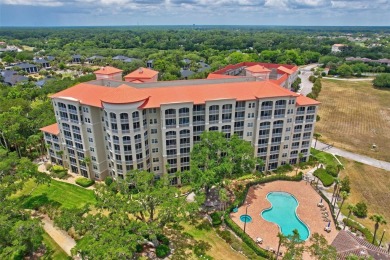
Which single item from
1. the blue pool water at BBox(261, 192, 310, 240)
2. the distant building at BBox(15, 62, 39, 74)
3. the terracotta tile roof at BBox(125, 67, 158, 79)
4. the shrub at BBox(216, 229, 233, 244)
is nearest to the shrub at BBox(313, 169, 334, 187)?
the blue pool water at BBox(261, 192, 310, 240)

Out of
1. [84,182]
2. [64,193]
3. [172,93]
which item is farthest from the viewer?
[84,182]

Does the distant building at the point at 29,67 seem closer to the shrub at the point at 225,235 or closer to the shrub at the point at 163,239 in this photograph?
the shrub at the point at 163,239

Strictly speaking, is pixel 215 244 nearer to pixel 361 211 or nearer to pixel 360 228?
pixel 360 228

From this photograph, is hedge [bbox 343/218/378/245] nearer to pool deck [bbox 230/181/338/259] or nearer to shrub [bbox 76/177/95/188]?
pool deck [bbox 230/181/338/259]

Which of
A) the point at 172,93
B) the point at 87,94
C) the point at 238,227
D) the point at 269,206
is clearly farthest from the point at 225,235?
the point at 87,94

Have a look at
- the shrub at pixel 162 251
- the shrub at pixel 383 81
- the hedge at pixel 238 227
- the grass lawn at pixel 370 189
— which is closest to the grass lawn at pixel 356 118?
the shrub at pixel 383 81
